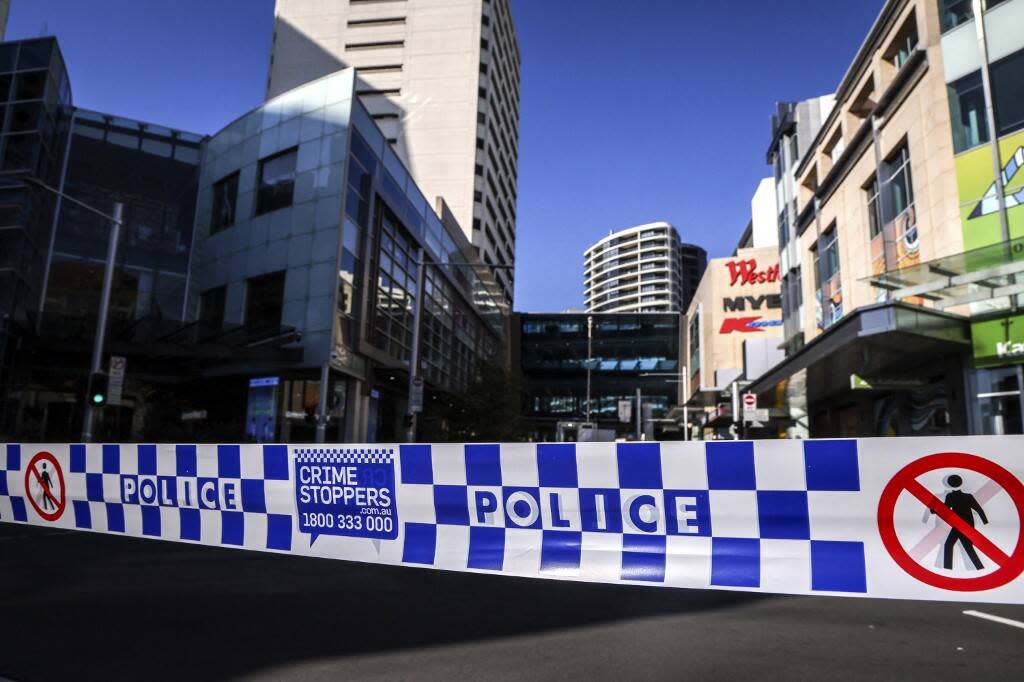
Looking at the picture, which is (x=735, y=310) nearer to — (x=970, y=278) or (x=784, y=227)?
(x=784, y=227)

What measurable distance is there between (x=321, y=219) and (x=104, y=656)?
21920 millimetres

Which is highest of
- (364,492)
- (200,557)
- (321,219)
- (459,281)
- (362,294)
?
(459,281)

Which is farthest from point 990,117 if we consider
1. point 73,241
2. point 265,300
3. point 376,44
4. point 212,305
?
point 376,44

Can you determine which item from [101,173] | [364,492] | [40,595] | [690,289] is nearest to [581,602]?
[364,492]

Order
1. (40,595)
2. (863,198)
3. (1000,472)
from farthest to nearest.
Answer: (863,198), (40,595), (1000,472)

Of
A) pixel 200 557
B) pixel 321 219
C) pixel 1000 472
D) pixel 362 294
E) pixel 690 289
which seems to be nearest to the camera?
pixel 1000 472

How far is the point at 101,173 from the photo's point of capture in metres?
29.7

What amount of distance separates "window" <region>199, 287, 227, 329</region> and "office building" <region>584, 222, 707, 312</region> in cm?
12826

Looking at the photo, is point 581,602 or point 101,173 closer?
point 581,602

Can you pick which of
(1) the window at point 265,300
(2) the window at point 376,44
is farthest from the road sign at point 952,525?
(2) the window at point 376,44

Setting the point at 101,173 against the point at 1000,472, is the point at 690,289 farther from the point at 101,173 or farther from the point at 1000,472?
the point at 1000,472

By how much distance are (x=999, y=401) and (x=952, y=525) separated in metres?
14.5

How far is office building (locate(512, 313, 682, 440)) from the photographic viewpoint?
81.8 metres

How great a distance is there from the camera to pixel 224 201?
2914 centimetres
